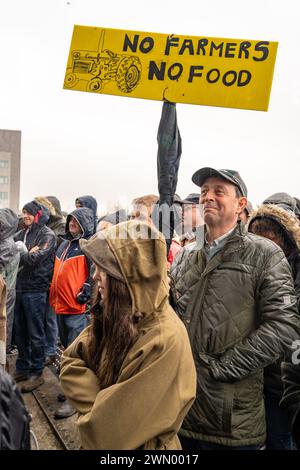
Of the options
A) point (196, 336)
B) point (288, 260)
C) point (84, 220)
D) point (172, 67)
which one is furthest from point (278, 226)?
point (84, 220)

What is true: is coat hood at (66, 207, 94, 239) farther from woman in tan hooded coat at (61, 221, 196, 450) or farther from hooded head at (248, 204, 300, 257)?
woman in tan hooded coat at (61, 221, 196, 450)

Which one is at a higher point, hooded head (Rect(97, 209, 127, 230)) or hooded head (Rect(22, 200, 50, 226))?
hooded head (Rect(97, 209, 127, 230))

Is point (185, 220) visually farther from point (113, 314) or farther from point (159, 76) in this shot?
point (113, 314)

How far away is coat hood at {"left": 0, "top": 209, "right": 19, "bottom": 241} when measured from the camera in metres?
4.00

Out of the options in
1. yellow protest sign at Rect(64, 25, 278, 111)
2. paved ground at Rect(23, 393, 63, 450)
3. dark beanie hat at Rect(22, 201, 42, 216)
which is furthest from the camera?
dark beanie hat at Rect(22, 201, 42, 216)

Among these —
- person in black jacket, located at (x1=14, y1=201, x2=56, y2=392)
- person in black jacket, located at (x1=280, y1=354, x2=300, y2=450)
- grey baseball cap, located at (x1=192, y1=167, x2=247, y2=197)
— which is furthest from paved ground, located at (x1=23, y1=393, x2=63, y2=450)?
grey baseball cap, located at (x1=192, y1=167, x2=247, y2=197)

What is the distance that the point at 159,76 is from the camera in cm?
254

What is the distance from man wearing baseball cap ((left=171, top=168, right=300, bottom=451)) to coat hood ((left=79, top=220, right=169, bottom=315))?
2.03ft

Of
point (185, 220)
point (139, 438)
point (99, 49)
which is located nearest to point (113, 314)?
point (139, 438)

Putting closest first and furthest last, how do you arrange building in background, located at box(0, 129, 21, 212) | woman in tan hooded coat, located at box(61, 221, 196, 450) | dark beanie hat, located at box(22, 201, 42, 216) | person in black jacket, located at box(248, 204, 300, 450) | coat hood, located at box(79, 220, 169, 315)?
woman in tan hooded coat, located at box(61, 221, 196, 450)
coat hood, located at box(79, 220, 169, 315)
person in black jacket, located at box(248, 204, 300, 450)
dark beanie hat, located at box(22, 201, 42, 216)
building in background, located at box(0, 129, 21, 212)

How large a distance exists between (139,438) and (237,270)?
3.43 feet

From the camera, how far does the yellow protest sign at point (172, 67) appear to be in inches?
97.3

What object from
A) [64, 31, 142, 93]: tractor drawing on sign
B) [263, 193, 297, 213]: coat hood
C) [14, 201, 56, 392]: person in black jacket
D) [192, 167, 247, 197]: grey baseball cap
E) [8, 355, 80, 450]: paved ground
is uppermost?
[64, 31, 142, 93]: tractor drawing on sign

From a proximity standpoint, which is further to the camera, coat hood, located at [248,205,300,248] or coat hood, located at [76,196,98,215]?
coat hood, located at [76,196,98,215]
